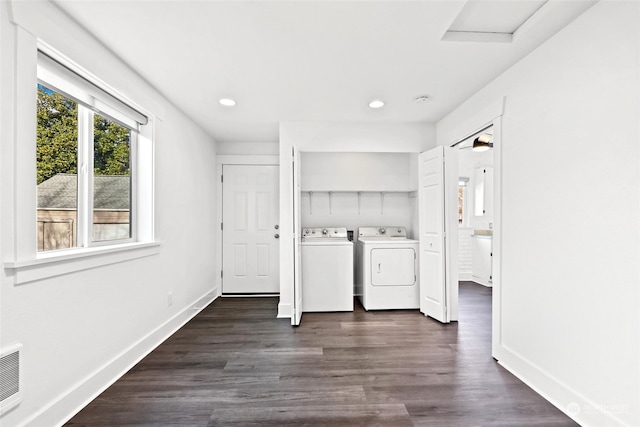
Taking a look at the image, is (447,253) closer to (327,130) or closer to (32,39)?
(327,130)

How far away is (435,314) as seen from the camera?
3.23 meters

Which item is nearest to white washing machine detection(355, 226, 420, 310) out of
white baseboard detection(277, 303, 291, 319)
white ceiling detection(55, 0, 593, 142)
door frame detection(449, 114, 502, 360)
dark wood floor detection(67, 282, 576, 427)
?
dark wood floor detection(67, 282, 576, 427)

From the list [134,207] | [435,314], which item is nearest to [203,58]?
[134,207]

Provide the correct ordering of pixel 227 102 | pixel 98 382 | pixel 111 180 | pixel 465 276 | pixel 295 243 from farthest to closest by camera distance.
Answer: pixel 465 276, pixel 295 243, pixel 227 102, pixel 111 180, pixel 98 382

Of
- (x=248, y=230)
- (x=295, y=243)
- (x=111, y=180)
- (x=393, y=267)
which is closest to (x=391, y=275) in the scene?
(x=393, y=267)

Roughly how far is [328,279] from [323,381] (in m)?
1.58

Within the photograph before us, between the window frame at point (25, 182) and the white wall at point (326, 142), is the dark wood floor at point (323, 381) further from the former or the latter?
the window frame at point (25, 182)

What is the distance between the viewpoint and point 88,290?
70.6 inches

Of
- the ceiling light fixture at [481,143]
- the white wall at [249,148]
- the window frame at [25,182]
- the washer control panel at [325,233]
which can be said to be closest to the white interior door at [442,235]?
the washer control panel at [325,233]

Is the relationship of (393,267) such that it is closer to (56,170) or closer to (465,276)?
(465,276)

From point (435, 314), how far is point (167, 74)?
339cm

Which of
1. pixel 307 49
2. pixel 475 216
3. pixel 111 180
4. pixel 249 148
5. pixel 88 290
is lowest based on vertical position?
pixel 88 290

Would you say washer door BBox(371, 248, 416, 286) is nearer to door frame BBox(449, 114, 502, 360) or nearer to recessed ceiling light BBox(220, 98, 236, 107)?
door frame BBox(449, 114, 502, 360)

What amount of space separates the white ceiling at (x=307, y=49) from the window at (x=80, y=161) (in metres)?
0.37
